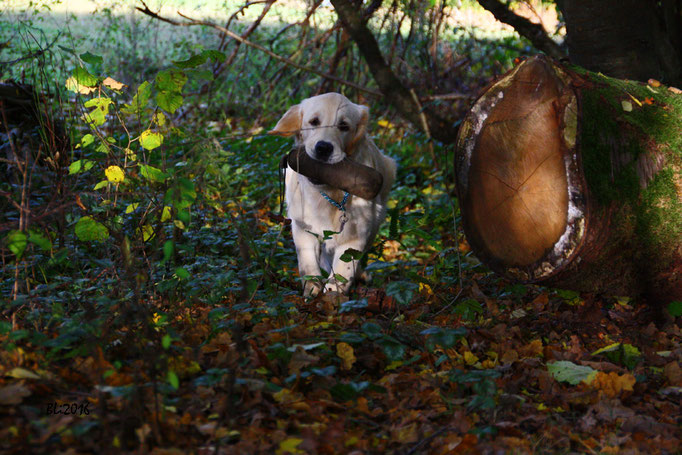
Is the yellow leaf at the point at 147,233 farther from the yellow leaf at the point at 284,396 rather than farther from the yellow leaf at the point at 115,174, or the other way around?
the yellow leaf at the point at 284,396

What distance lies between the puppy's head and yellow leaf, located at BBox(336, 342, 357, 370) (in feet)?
5.90

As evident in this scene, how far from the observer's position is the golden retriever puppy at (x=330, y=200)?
4434 mm

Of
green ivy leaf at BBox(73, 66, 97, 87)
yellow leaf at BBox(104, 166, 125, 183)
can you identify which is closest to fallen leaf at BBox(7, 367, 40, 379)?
yellow leaf at BBox(104, 166, 125, 183)

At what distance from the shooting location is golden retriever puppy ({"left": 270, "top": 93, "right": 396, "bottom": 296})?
443 centimetres

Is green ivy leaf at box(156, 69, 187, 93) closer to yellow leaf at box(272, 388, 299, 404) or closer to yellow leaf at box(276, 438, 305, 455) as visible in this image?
yellow leaf at box(272, 388, 299, 404)

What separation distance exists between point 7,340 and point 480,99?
251 centimetres

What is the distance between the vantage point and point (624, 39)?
191 inches

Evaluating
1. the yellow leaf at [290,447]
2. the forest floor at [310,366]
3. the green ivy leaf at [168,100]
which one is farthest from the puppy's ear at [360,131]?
the yellow leaf at [290,447]

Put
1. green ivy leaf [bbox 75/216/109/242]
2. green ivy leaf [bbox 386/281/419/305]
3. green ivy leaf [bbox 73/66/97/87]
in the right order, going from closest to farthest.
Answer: green ivy leaf [bbox 386/281/419/305]
green ivy leaf [bbox 75/216/109/242]
green ivy leaf [bbox 73/66/97/87]

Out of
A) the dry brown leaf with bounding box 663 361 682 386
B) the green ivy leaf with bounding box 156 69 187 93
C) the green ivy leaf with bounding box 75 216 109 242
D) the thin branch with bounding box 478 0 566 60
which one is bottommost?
the dry brown leaf with bounding box 663 361 682 386

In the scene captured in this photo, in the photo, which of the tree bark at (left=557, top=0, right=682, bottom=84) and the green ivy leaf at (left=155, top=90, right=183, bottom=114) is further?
the tree bark at (left=557, top=0, right=682, bottom=84)

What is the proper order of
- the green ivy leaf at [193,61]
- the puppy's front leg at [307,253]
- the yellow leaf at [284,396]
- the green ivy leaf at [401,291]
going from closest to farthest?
the yellow leaf at [284,396], the green ivy leaf at [401,291], the green ivy leaf at [193,61], the puppy's front leg at [307,253]

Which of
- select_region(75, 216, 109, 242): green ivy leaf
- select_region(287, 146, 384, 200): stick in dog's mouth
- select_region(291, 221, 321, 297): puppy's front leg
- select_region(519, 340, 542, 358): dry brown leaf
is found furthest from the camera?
select_region(291, 221, 321, 297): puppy's front leg

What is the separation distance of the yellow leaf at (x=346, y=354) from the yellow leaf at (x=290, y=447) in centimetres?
66
